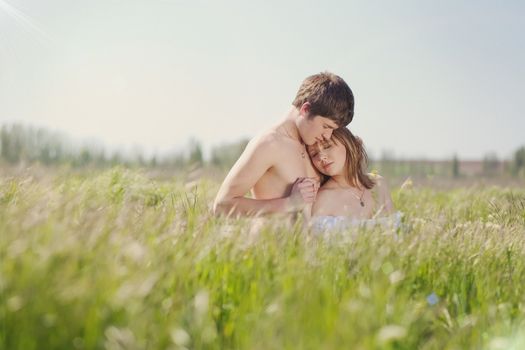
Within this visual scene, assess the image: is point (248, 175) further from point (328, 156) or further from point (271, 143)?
point (328, 156)

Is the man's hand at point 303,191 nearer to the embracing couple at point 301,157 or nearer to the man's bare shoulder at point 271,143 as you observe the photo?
the embracing couple at point 301,157

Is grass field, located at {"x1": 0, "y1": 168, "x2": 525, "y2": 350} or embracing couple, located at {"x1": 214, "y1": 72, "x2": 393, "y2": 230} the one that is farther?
embracing couple, located at {"x1": 214, "y1": 72, "x2": 393, "y2": 230}

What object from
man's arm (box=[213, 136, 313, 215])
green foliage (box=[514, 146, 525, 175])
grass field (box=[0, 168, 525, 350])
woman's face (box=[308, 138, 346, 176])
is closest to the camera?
grass field (box=[0, 168, 525, 350])

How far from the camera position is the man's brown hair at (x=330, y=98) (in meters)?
5.09

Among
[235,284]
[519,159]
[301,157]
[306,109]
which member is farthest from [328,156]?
[519,159]

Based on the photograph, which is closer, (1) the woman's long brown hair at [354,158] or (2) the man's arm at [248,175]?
(2) the man's arm at [248,175]

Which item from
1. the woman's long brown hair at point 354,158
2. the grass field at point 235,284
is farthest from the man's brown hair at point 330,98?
the grass field at point 235,284

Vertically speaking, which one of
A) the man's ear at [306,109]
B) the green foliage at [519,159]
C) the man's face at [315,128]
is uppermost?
the man's ear at [306,109]

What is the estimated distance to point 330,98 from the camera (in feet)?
16.6

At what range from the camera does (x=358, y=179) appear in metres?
5.94

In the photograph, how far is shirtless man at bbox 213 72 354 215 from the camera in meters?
5.08

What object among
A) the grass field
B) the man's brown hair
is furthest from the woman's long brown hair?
the grass field

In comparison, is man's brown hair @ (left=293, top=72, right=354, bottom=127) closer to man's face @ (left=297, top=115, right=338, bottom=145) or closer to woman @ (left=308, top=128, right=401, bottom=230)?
man's face @ (left=297, top=115, right=338, bottom=145)

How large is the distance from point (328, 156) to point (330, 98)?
25.2 inches
